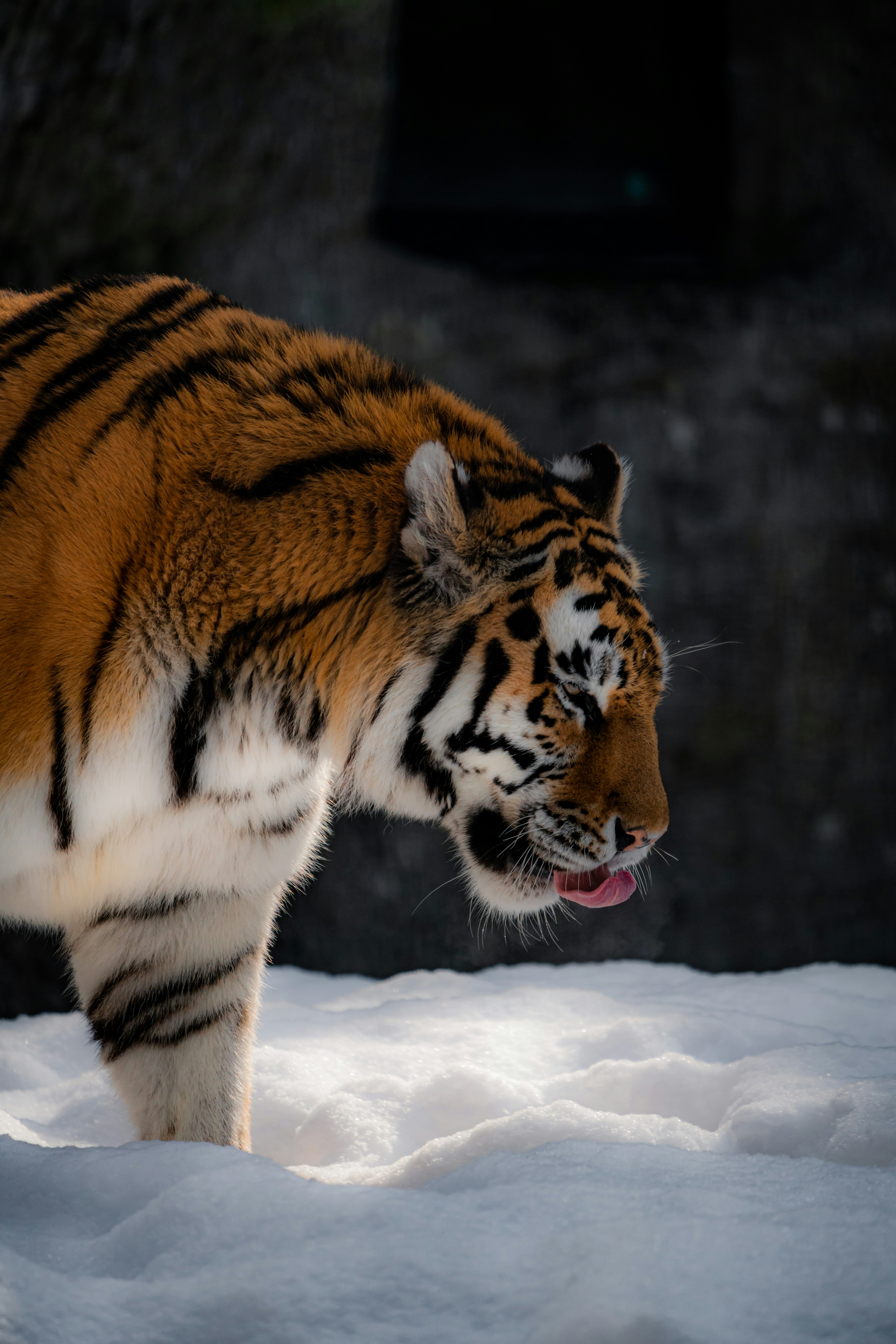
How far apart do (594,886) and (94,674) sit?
790mm

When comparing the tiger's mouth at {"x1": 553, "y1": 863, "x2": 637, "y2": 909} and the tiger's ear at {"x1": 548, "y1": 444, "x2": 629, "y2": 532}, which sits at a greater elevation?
the tiger's ear at {"x1": 548, "y1": 444, "x2": 629, "y2": 532}

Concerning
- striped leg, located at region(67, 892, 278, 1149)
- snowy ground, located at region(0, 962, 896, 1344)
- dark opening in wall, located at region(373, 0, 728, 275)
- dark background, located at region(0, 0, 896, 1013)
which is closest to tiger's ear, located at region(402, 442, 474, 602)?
striped leg, located at region(67, 892, 278, 1149)

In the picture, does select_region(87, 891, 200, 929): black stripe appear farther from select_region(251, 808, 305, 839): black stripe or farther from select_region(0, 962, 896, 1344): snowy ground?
select_region(0, 962, 896, 1344): snowy ground

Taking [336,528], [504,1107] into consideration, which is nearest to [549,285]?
[336,528]

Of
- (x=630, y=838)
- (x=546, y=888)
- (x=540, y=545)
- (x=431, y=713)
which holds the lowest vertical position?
(x=546, y=888)

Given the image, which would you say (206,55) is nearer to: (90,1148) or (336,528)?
(336,528)

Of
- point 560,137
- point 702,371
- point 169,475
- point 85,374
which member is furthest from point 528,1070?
point 560,137

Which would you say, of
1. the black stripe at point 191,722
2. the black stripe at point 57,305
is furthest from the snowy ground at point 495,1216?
the black stripe at point 57,305

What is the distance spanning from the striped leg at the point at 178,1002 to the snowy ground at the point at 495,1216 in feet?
0.75

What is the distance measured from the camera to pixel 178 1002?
5.35 feet

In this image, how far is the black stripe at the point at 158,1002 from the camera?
162cm

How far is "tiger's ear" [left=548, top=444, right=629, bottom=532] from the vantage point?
172 centimetres

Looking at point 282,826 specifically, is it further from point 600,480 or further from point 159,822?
point 600,480

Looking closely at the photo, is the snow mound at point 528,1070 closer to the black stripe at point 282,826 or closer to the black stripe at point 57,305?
the black stripe at point 282,826
